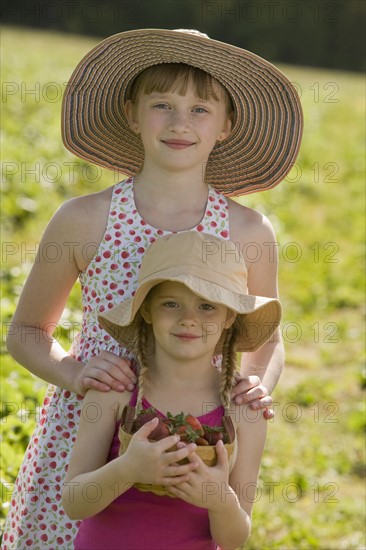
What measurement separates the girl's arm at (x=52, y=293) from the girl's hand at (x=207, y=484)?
2.07 feet

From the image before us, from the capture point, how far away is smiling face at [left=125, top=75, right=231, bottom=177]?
3.14 meters

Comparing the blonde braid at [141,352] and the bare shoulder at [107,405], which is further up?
the blonde braid at [141,352]

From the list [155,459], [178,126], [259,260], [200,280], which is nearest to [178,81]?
[178,126]

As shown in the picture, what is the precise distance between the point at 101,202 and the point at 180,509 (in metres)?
1.03

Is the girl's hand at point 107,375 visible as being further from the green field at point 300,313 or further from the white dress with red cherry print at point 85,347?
the green field at point 300,313

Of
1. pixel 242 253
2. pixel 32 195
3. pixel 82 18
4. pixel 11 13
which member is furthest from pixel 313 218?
pixel 82 18

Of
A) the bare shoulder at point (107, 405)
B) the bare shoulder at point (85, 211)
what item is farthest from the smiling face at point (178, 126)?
the bare shoulder at point (107, 405)

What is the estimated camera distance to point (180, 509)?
2.82 m

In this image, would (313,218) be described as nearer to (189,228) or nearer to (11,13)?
(189,228)

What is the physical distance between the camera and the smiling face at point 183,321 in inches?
111

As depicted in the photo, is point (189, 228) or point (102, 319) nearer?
point (102, 319)

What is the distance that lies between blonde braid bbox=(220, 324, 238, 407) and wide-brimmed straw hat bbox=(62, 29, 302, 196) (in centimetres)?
70

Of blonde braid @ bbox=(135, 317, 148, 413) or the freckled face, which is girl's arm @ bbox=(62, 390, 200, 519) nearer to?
blonde braid @ bbox=(135, 317, 148, 413)

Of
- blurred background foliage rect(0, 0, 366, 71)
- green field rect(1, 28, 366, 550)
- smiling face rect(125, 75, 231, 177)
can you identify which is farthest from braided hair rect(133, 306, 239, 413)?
blurred background foliage rect(0, 0, 366, 71)
